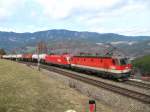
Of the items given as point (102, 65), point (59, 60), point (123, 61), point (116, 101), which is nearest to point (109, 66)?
point (123, 61)

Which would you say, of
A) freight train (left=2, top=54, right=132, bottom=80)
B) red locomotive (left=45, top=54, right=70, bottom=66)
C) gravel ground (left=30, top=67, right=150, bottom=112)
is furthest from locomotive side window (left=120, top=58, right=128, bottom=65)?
red locomotive (left=45, top=54, right=70, bottom=66)

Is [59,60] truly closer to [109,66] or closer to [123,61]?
[109,66]

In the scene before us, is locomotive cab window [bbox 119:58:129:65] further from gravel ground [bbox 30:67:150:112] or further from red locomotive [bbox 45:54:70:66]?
red locomotive [bbox 45:54:70:66]

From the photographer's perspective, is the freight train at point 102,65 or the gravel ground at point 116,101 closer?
the gravel ground at point 116,101

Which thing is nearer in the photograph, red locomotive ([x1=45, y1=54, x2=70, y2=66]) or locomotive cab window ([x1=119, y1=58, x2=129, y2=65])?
locomotive cab window ([x1=119, y1=58, x2=129, y2=65])

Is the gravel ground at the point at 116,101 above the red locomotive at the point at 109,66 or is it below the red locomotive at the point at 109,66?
below

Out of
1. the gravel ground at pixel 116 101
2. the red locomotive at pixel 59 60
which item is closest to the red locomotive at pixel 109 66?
the gravel ground at pixel 116 101

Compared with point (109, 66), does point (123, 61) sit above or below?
above

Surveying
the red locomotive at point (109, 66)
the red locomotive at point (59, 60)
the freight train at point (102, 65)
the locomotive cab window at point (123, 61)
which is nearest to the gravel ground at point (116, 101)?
the red locomotive at point (109, 66)

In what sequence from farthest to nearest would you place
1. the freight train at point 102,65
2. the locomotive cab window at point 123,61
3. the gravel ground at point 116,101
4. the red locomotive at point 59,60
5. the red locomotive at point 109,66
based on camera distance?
the red locomotive at point 59,60, the locomotive cab window at point 123,61, the freight train at point 102,65, the red locomotive at point 109,66, the gravel ground at point 116,101

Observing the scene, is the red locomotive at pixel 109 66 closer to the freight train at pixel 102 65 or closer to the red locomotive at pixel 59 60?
the freight train at pixel 102 65

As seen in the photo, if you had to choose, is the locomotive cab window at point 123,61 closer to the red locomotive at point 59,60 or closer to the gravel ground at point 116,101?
the gravel ground at point 116,101

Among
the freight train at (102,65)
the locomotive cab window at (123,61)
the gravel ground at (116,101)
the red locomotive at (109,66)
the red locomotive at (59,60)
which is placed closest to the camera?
the gravel ground at (116,101)

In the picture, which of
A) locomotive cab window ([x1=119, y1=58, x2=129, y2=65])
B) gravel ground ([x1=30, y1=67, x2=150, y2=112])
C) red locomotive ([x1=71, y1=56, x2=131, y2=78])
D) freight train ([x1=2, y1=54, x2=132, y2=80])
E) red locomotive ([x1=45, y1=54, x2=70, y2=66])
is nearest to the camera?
gravel ground ([x1=30, y1=67, x2=150, y2=112])
